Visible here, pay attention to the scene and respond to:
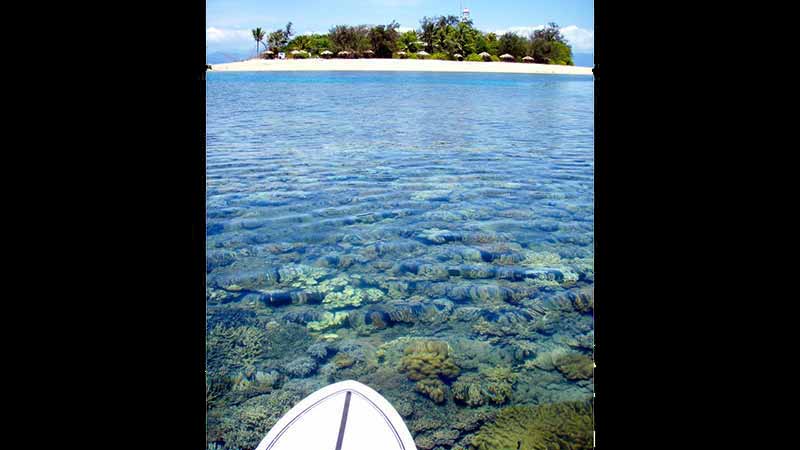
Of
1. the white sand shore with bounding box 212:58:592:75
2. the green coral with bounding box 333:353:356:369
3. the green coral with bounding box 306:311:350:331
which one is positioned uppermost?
the white sand shore with bounding box 212:58:592:75

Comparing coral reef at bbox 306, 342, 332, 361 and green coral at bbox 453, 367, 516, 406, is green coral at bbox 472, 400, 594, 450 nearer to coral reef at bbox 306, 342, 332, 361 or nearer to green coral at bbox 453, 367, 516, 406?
green coral at bbox 453, 367, 516, 406

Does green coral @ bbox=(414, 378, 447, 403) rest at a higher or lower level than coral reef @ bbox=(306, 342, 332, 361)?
lower

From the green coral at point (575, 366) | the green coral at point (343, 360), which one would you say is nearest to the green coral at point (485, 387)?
the green coral at point (575, 366)

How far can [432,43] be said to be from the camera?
36.5 m

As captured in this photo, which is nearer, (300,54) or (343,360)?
(343,360)

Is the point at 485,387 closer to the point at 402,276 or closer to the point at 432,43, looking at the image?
the point at 402,276

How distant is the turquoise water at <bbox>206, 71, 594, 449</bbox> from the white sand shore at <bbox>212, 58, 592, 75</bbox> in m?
22.3

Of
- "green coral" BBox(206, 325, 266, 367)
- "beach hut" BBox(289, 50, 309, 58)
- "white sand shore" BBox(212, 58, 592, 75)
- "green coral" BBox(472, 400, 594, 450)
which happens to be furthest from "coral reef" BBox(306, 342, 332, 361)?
"beach hut" BBox(289, 50, 309, 58)

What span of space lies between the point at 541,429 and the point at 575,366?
0.77m

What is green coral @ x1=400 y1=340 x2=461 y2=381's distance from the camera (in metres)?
3.33

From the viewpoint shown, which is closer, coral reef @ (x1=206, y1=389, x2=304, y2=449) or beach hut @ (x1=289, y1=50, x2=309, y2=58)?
coral reef @ (x1=206, y1=389, x2=304, y2=449)

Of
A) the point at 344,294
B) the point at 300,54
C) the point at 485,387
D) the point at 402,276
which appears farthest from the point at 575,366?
the point at 300,54
